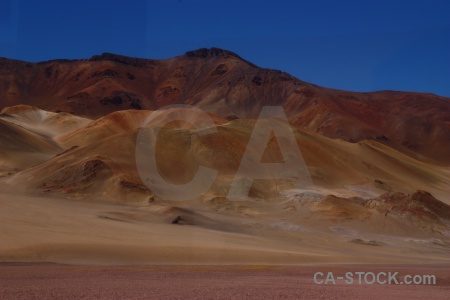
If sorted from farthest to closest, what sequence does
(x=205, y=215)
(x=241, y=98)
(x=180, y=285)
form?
(x=241, y=98), (x=205, y=215), (x=180, y=285)

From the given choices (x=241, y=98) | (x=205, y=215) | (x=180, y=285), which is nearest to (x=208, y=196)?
(x=205, y=215)

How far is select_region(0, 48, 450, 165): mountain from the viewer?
467 feet

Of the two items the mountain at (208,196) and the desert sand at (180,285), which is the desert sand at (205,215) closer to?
the desert sand at (180,285)

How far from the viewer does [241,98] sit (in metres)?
166

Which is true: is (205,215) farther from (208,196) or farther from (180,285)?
(180,285)

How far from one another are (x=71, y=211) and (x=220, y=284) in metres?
27.3

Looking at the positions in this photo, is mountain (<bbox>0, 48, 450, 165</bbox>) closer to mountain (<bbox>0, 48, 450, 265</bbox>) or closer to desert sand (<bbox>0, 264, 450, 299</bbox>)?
mountain (<bbox>0, 48, 450, 265</bbox>)

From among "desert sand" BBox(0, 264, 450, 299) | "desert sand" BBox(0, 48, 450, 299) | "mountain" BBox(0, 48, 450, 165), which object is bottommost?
"desert sand" BBox(0, 264, 450, 299)

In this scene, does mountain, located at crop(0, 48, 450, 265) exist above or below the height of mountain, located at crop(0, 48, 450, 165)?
below

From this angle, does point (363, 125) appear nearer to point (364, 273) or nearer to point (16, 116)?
point (16, 116)

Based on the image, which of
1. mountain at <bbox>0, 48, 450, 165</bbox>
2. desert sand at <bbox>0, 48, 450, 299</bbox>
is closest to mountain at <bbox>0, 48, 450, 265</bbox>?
desert sand at <bbox>0, 48, 450, 299</bbox>

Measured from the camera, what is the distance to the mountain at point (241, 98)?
467ft

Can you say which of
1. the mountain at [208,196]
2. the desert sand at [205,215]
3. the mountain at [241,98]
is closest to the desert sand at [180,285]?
the desert sand at [205,215]

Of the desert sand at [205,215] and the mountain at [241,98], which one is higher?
the mountain at [241,98]
